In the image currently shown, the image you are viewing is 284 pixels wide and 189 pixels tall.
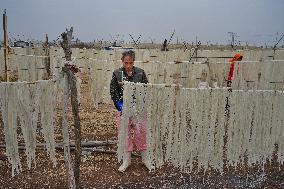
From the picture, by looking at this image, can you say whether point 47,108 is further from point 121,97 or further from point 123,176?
point 123,176

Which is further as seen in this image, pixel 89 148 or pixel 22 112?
pixel 89 148

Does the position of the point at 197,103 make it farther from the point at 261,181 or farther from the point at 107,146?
the point at 107,146

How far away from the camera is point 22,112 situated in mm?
5375

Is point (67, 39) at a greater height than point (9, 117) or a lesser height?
greater

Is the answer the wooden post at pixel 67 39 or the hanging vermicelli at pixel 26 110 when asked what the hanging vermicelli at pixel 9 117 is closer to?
the hanging vermicelli at pixel 26 110

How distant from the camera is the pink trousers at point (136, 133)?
5895mm

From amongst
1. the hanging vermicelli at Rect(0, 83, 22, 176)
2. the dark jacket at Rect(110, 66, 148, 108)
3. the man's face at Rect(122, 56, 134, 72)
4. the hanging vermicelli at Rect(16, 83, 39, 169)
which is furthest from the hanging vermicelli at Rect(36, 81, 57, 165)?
the man's face at Rect(122, 56, 134, 72)

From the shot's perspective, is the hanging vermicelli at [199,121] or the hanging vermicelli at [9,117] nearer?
the hanging vermicelli at [9,117]

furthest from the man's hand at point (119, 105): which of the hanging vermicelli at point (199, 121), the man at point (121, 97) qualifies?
the hanging vermicelli at point (199, 121)

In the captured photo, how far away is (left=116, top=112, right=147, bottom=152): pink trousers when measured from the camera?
5895 mm

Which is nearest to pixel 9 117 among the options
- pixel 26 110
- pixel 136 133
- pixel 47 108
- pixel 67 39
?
pixel 26 110

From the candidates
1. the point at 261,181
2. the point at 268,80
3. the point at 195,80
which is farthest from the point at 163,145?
the point at 268,80

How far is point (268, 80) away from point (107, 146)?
7128 millimetres

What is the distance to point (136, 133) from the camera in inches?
235
